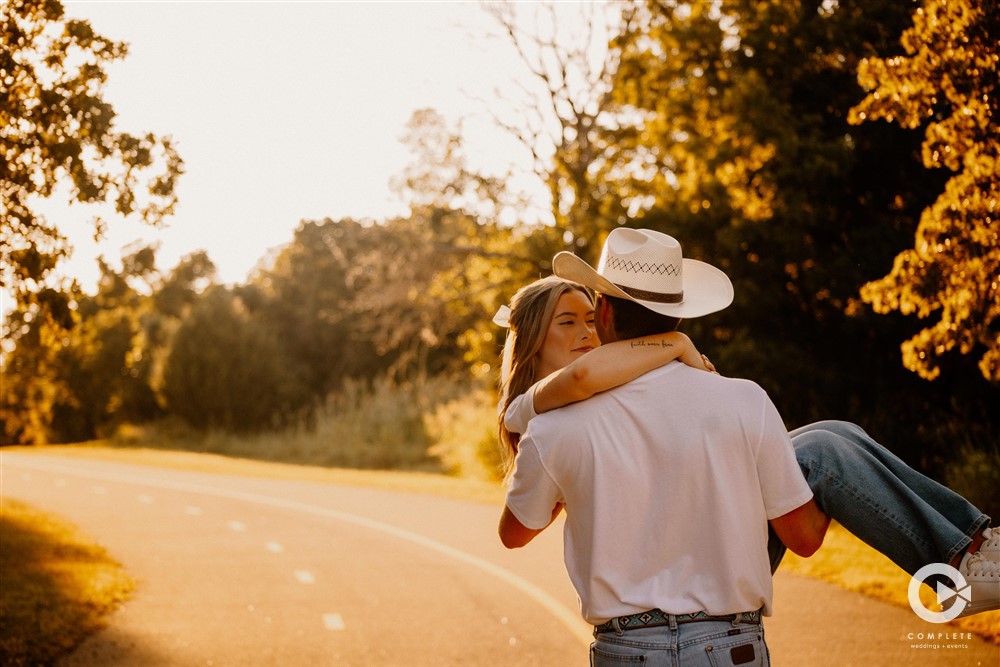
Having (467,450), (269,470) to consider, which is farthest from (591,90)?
(269,470)

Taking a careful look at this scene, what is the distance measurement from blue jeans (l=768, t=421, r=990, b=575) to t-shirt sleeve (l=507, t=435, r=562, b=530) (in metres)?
0.82

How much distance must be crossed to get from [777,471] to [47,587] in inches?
347

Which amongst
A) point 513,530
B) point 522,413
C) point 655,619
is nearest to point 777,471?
point 655,619

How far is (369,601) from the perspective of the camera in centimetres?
1051

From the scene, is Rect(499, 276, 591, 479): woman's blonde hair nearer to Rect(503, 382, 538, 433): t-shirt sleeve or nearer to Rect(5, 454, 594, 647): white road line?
Rect(503, 382, 538, 433): t-shirt sleeve

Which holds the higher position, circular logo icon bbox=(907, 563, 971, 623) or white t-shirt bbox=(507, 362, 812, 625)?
white t-shirt bbox=(507, 362, 812, 625)

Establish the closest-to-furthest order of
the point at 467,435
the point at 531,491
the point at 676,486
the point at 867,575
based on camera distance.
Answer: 1. the point at 676,486
2. the point at 531,491
3. the point at 867,575
4. the point at 467,435

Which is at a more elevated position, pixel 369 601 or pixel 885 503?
pixel 885 503

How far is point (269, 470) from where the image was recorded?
29828 millimetres

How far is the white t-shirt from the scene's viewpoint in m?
3.23

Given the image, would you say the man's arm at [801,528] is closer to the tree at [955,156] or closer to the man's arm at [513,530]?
the man's arm at [513,530]

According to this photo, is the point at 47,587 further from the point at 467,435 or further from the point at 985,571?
the point at 467,435

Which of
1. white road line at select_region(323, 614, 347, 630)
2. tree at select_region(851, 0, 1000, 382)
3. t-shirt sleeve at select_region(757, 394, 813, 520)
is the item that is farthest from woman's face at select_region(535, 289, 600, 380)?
tree at select_region(851, 0, 1000, 382)

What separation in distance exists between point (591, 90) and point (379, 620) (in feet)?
72.8
